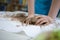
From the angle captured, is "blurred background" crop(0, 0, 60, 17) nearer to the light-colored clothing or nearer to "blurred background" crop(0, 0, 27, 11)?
"blurred background" crop(0, 0, 27, 11)

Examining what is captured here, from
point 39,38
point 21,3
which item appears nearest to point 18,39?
point 39,38

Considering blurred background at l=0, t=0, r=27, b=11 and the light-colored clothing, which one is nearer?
the light-colored clothing

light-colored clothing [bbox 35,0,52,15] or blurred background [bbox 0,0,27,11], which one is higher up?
light-colored clothing [bbox 35,0,52,15]

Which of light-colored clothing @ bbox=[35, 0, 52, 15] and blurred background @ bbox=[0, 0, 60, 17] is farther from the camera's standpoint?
blurred background @ bbox=[0, 0, 60, 17]

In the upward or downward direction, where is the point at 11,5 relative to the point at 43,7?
downward

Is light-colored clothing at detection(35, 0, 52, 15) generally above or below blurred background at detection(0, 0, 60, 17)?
above

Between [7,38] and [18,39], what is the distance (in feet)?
0.17

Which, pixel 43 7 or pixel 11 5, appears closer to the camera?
pixel 43 7

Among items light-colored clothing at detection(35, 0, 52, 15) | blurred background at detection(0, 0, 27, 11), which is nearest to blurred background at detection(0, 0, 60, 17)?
blurred background at detection(0, 0, 27, 11)

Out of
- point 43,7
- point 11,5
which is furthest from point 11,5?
point 43,7

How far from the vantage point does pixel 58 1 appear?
2.98 ft

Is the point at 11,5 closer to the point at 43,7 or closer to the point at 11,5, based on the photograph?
the point at 11,5

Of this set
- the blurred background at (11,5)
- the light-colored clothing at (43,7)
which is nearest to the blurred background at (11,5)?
the blurred background at (11,5)

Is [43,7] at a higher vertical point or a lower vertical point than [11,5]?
higher
